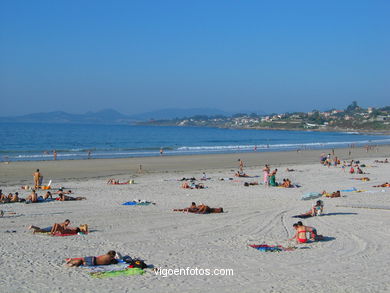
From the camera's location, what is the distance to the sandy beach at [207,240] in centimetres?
854

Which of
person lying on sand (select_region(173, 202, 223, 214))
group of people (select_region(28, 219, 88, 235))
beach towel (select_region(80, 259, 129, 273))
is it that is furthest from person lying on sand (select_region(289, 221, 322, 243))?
group of people (select_region(28, 219, 88, 235))

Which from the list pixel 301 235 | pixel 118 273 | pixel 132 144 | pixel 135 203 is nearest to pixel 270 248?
pixel 301 235

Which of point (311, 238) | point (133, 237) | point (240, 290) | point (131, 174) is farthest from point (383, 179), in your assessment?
point (240, 290)

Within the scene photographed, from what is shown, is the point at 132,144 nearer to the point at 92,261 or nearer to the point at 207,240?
the point at 207,240

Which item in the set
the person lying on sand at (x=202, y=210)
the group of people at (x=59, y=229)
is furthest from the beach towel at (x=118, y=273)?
the person lying on sand at (x=202, y=210)

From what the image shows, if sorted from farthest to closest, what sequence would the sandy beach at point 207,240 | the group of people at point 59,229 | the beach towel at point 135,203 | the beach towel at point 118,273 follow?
the beach towel at point 135,203 → the group of people at point 59,229 → the beach towel at point 118,273 → the sandy beach at point 207,240

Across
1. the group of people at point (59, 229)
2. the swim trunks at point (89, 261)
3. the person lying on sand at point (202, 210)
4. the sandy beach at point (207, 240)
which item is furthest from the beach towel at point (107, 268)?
the person lying on sand at point (202, 210)

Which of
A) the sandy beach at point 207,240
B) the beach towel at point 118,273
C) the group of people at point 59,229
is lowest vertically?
the sandy beach at point 207,240

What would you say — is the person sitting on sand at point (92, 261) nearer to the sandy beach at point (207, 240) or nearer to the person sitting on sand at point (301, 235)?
the sandy beach at point (207, 240)

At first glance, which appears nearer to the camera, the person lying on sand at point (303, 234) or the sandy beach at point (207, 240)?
the sandy beach at point (207, 240)

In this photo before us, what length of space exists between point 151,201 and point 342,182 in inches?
459

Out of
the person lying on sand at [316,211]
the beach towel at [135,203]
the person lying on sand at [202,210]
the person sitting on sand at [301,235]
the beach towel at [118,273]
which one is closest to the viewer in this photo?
the beach towel at [118,273]

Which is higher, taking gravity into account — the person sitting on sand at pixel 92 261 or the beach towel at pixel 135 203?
the person sitting on sand at pixel 92 261

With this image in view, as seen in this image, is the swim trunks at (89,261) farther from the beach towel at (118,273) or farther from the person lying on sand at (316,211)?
the person lying on sand at (316,211)
